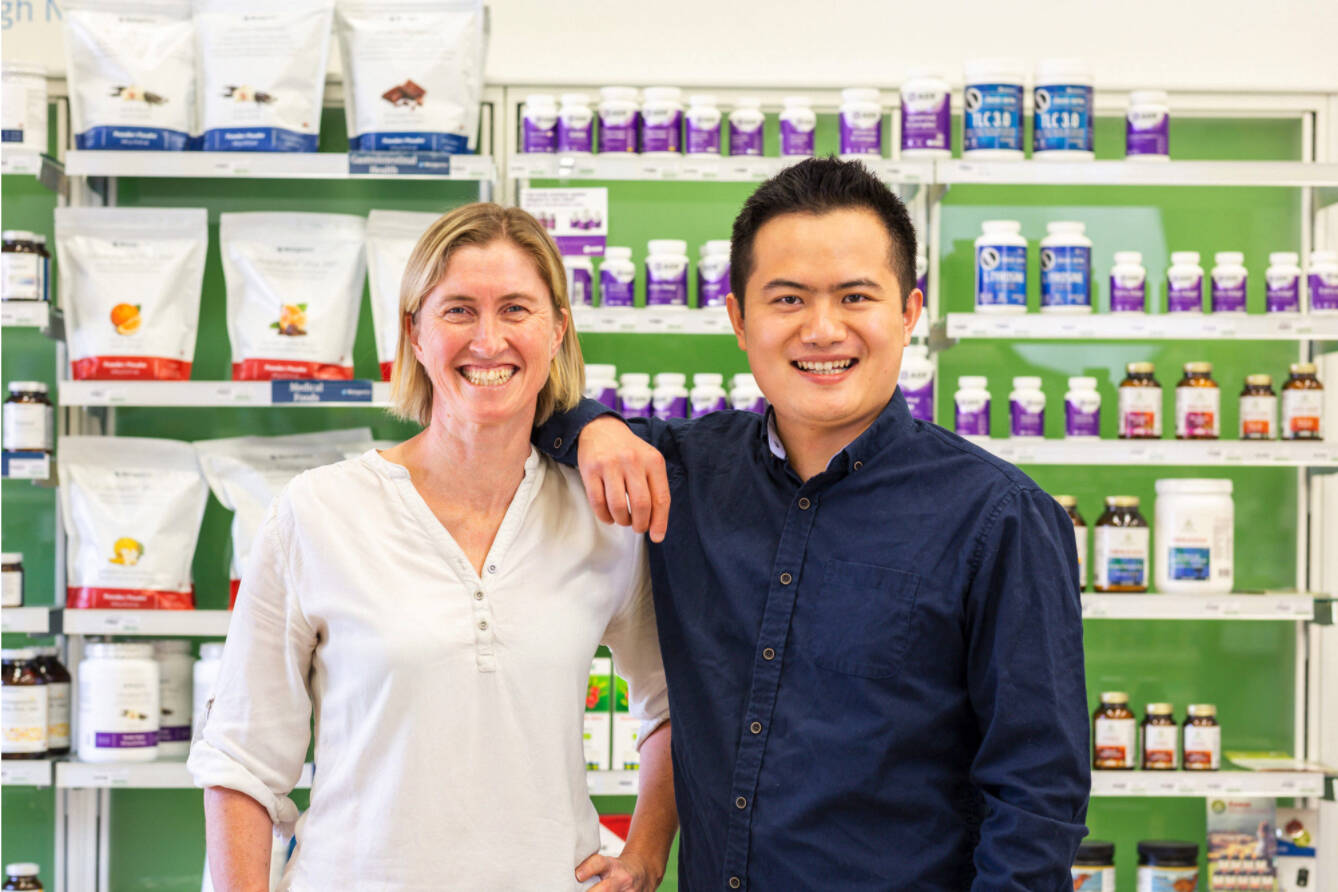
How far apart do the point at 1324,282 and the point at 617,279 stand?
5.61ft

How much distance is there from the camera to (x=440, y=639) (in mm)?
1438

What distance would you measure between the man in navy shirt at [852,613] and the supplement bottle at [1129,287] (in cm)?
162

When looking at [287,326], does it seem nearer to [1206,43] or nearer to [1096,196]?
[1096,196]

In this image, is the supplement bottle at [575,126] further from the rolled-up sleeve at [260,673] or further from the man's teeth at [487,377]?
the rolled-up sleeve at [260,673]

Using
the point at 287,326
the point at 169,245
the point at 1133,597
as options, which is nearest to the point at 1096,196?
the point at 1133,597

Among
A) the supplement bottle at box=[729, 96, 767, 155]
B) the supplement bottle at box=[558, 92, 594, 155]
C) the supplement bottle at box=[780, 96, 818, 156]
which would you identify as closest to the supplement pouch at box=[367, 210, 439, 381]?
the supplement bottle at box=[558, 92, 594, 155]

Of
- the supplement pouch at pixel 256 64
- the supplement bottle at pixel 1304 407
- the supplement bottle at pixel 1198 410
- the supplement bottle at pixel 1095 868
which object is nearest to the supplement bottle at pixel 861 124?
the supplement bottle at pixel 1198 410

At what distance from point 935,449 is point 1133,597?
171 centimetres

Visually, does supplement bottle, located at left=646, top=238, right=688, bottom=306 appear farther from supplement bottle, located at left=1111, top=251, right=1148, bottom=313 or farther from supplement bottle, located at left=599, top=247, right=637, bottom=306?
supplement bottle, located at left=1111, top=251, right=1148, bottom=313

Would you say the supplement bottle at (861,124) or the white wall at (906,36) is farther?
the white wall at (906,36)

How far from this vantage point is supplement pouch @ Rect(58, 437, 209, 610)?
306cm

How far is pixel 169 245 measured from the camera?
3.11 metres

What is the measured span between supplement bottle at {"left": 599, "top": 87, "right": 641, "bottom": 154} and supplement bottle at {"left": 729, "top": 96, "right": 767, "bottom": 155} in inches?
9.8

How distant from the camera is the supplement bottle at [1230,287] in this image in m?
3.00
